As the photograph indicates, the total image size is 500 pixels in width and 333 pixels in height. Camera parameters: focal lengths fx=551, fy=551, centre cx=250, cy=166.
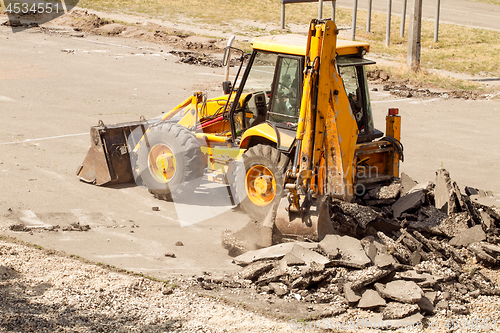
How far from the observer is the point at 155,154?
936 centimetres

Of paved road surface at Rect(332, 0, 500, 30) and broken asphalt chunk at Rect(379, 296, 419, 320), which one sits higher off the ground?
paved road surface at Rect(332, 0, 500, 30)

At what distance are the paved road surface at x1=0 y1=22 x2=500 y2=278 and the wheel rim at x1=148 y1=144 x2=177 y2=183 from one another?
434 millimetres

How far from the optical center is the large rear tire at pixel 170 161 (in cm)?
891

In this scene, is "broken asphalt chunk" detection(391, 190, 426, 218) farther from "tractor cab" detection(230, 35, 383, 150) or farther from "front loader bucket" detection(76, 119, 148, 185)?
"front loader bucket" detection(76, 119, 148, 185)

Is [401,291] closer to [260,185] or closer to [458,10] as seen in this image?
[260,185]

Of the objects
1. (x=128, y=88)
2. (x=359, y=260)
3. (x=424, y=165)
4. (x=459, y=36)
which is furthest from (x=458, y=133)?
(x=459, y=36)

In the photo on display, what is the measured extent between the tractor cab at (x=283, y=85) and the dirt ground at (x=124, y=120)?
161 centimetres

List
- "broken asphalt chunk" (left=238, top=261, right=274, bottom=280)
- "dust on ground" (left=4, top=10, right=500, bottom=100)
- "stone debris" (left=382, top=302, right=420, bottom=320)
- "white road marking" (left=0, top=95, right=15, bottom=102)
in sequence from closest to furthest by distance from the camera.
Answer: "stone debris" (left=382, top=302, right=420, bottom=320), "broken asphalt chunk" (left=238, top=261, right=274, bottom=280), "white road marking" (left=0, top=95, right=15, bottom=102), "dust on ground" (left=4, top=10, right=500, bottom=100)

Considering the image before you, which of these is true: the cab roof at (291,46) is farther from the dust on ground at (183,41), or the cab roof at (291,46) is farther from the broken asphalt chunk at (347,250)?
the dust on ground at (183,41)

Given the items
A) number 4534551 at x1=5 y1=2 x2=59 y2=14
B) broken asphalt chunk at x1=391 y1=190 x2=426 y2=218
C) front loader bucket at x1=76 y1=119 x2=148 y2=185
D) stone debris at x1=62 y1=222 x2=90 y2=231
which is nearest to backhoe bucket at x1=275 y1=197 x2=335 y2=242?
broken asphalt chunk at x1=391 y1=190 x2=426 y2=218

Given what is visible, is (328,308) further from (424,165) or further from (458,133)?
(458,133)

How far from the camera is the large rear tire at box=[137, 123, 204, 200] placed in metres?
8.91

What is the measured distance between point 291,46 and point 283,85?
58 centimetres

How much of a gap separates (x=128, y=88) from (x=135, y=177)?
9148 mm
